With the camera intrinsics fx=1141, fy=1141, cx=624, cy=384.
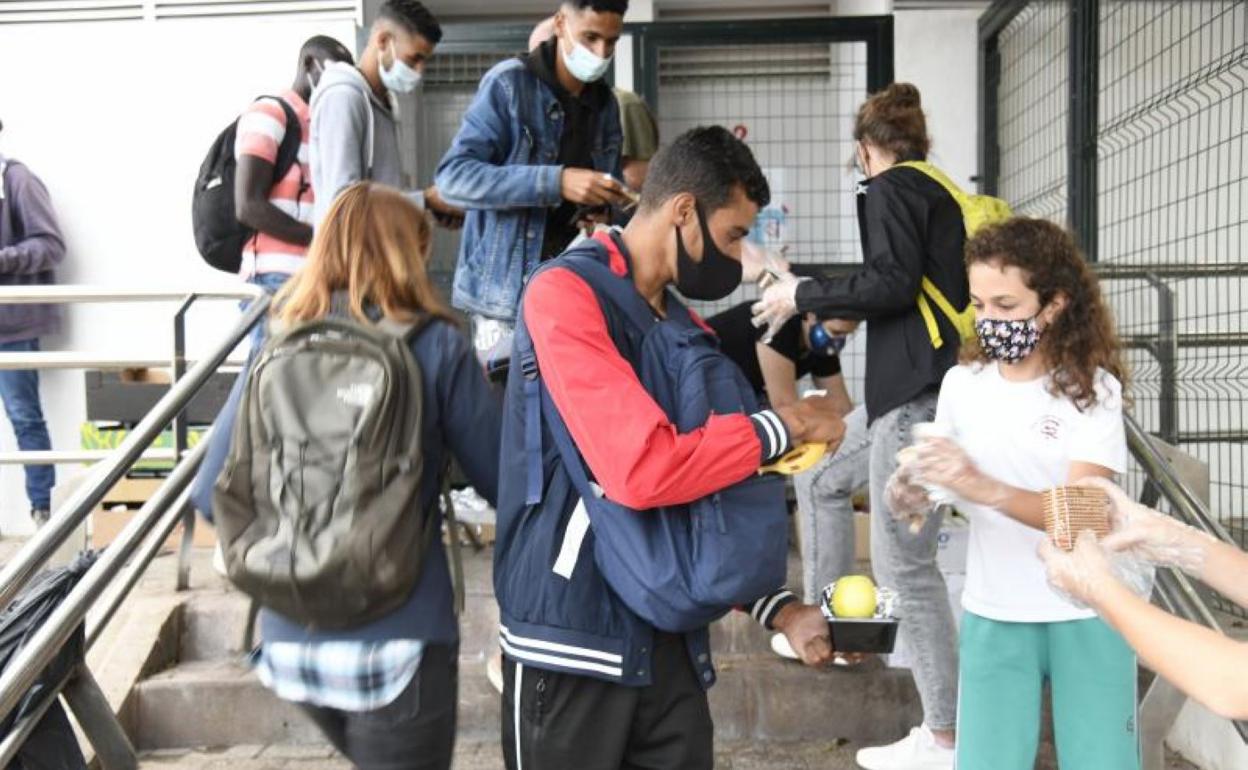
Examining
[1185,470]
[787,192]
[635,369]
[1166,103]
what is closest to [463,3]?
[787,192]

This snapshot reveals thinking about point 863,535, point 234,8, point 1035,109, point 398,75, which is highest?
point 234,8

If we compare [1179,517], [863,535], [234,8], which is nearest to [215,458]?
[1179,517]

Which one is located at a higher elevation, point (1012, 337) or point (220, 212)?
point (220, 212)

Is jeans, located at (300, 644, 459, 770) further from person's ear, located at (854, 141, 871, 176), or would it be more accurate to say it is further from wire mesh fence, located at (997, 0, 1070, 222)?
wire mesh fence, located at (997, 0, 1070, 222)

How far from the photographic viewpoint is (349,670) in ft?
6.64

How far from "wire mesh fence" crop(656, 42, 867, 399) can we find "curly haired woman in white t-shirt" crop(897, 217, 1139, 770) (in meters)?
3.44

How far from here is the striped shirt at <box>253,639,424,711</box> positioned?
2023 mm

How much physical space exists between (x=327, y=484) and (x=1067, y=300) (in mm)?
1754

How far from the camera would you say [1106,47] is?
5.22 meters

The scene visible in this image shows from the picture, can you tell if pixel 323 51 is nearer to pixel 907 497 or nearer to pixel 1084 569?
pixel 907 497

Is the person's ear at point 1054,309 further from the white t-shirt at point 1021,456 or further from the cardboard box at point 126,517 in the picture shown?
the cardboard box at point 126,517

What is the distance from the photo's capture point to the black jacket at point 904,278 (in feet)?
10.5

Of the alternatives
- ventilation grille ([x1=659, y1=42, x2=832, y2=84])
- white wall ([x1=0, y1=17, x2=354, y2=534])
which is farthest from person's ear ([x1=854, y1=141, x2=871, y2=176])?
white wall ([x1=0, y1=17, x2=354, y2=534])

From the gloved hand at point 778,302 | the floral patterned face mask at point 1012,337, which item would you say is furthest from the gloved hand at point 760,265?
the floral patterned face mask at point 1012,337
